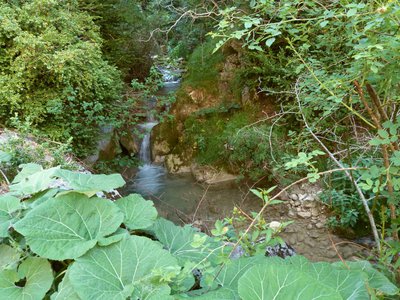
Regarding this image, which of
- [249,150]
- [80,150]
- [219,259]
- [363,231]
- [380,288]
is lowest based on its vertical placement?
[363,231]

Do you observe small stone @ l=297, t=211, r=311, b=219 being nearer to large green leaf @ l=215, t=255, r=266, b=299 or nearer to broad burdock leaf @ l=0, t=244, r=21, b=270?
large green leaf @ l=215, t=255, r=266, b=299

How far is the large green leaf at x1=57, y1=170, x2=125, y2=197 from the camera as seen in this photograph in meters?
1.26

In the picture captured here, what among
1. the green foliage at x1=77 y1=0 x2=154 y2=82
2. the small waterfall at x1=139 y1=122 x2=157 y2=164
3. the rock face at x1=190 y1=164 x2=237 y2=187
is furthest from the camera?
the small waterfall at x1=139 y1=122 x2=157 y2=164

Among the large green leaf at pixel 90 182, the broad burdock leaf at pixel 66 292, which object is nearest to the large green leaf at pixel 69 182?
the large green leaf at pixel 90 182

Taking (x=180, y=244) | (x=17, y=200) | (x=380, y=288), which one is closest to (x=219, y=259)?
(x=180, y=244)

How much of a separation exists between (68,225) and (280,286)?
75 centimetres

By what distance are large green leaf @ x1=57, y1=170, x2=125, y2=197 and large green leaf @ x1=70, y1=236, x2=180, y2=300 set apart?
27 cm

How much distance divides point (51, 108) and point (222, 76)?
3.73m

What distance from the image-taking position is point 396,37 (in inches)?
38.0

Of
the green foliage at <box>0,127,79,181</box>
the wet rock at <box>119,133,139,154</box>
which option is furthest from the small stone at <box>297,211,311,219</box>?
the green foliage at <box>0,127,79,181</box>

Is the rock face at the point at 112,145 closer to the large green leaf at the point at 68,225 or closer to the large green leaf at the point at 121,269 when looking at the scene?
the large green leaf at the point at 68,225

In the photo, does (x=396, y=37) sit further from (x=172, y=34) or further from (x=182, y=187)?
(x=172, y=34)

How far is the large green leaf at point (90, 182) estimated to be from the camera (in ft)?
4.14

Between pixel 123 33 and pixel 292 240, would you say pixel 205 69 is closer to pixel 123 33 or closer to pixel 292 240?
pixel 123 33
